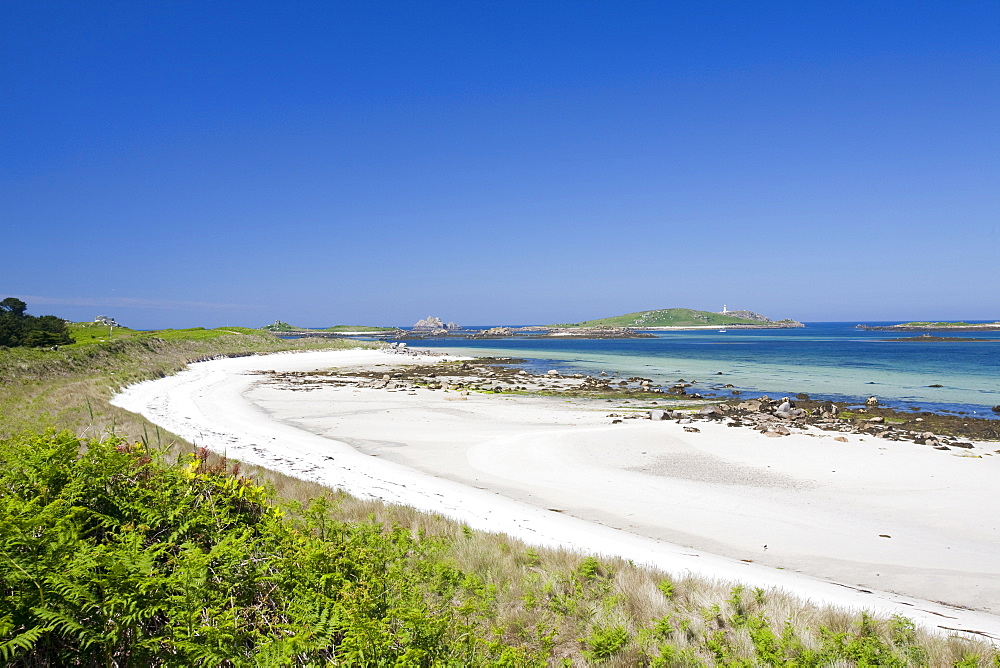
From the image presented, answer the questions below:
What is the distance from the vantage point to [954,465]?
50.5ft

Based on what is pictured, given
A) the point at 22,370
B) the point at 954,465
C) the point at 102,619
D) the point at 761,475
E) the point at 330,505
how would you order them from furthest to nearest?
the point at 22,370 → the point at 954,465 → the point at 761,475 → the point at 330,505 → the point at 102,619

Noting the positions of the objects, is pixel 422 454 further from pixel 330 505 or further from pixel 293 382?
pixel 293 382

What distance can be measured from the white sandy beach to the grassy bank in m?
1.86

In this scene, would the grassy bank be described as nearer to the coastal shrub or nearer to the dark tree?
the coastal shrub

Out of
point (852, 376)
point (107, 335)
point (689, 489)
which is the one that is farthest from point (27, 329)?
point (852, 376)

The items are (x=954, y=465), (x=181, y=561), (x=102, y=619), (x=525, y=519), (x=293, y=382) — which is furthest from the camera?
(x=293, y=382)

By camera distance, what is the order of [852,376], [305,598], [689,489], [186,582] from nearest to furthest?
[186,582] < [305,598] < [689,489] < [852,376]

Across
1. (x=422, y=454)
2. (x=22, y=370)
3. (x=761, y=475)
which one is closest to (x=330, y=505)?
(x=422, y=454)

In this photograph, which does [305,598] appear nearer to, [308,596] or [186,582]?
[308,596]

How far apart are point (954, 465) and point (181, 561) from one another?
19.9 metres

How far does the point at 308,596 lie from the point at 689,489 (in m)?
11.2

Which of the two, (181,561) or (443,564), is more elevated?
(181,561)

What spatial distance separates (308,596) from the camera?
12.9 ft

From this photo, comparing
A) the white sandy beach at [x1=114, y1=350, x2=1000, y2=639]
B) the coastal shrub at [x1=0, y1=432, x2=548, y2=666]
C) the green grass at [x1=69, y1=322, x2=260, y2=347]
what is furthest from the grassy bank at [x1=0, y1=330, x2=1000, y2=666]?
the green grass at [x1=69, y1=322, x2=260, y2=347]
